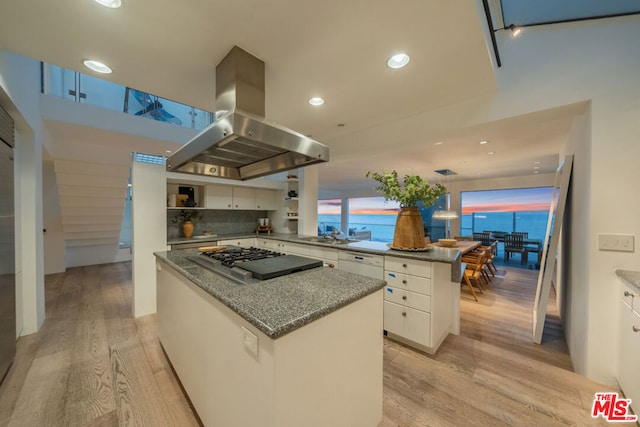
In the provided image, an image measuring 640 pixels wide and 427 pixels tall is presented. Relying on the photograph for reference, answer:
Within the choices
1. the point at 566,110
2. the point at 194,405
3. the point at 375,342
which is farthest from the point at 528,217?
the point at 194,405

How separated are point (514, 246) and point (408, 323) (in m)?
6.21

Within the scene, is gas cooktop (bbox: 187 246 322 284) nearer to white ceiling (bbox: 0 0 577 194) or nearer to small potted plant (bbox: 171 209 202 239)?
white ceiling (bbox: 0 0 577 194)

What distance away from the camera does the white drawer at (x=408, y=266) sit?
2.17 m

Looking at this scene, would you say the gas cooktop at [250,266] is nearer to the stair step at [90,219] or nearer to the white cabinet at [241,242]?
the white cabinet at [241,242]

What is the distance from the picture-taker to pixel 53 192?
4965 millimetres

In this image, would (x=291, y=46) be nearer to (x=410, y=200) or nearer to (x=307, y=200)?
(x=410, y=200)

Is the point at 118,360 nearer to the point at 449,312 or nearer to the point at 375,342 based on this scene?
the point at 375,342

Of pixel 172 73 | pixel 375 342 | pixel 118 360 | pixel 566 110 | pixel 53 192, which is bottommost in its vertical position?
pixel 118 360

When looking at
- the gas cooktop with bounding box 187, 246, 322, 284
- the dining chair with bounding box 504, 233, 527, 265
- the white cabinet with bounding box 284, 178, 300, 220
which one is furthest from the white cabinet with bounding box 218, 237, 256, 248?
the dining chair with bounding box 504, 233, 527, 265

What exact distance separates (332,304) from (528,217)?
26.5 ft

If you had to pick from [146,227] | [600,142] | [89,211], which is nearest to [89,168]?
[89,211]

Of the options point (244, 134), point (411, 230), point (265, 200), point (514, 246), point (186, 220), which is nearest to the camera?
point (244, 134)

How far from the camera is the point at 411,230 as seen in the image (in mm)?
2498

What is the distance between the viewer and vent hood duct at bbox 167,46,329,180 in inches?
52.9
